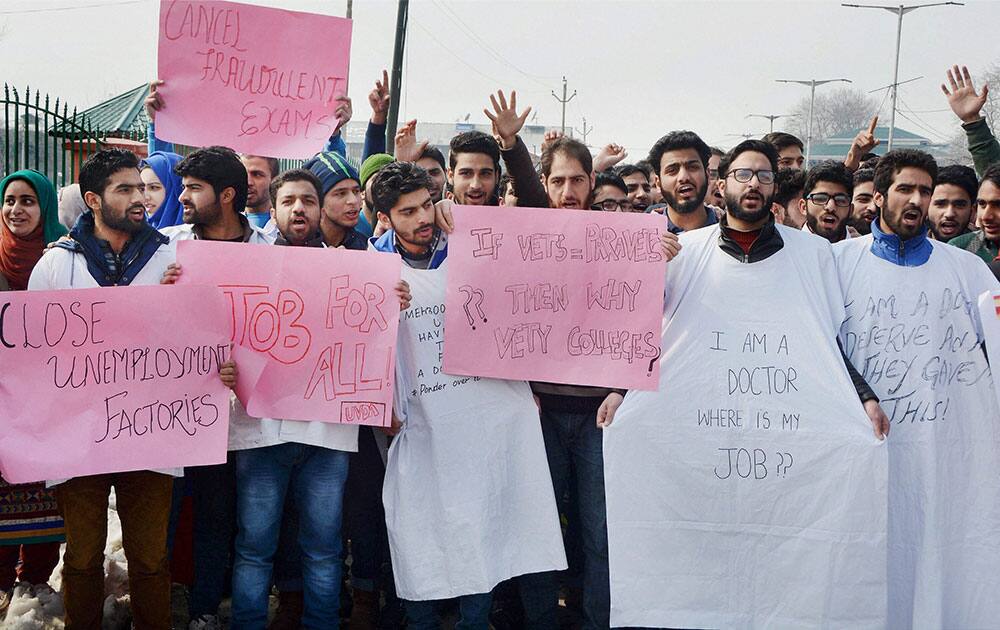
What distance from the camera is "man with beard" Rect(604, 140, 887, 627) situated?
3797 mm

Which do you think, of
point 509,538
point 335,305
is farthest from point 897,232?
point 335,305

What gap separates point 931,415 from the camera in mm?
3840

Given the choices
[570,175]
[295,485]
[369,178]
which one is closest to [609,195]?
[570,175]

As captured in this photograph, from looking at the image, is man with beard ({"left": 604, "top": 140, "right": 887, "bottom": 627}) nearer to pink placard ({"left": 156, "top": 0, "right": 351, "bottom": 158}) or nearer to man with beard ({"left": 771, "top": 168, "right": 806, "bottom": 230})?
man with beard ({"left": 771, "top": 168, "right": 806, "bottom": 230})

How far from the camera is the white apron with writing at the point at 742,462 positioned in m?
3.74

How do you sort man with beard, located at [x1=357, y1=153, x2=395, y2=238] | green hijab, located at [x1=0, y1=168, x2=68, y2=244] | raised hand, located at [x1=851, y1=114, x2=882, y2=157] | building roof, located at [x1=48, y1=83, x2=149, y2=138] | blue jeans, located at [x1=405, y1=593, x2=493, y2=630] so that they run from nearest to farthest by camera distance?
blue jeans, located at [x1=405, y1=593, x2=493, y2=630], green hijab, located at [x1=0, y1=168, x2=68, y2=244], man with beard, located at [x1=357, y1=153, x2=395, y2=238], raised hand, located at [x1=851, y1=114, x2=882, y2=157], building roof, located at [x1=48, y1=83, x2=149, y2=138]

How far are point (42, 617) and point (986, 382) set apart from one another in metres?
4.24

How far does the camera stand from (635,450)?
3.87m

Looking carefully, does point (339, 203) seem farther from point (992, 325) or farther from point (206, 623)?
point (992, 325)

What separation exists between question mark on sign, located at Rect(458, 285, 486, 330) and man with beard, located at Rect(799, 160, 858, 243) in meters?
2.29

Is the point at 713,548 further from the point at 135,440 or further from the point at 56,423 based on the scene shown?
the point at 56,423

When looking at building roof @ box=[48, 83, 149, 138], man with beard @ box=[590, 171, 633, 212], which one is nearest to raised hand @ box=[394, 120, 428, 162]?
man with beard @ box=[590, 171, 633, 212]

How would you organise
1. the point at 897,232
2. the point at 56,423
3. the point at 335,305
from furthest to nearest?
the point at 897,232 → the point at 335,305 → the point at 56,423

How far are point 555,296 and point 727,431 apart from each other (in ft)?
3.01
